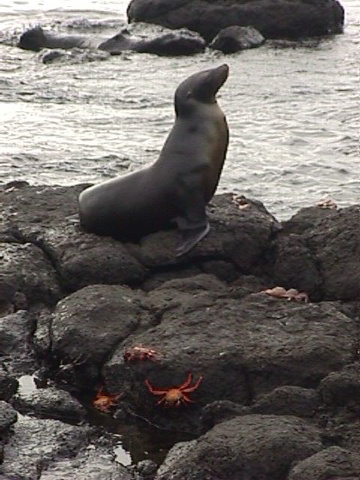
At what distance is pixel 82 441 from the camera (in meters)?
6.37

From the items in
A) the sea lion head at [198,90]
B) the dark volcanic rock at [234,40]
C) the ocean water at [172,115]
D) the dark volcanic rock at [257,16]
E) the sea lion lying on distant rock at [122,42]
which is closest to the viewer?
the sea lion head at [198,90]

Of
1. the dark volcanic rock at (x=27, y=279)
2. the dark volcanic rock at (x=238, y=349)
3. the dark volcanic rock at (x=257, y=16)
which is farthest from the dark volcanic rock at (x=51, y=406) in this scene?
the dark volcanic rock at (x=257, y=16)

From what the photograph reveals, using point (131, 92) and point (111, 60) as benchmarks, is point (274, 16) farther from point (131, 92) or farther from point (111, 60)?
point (131, 92)

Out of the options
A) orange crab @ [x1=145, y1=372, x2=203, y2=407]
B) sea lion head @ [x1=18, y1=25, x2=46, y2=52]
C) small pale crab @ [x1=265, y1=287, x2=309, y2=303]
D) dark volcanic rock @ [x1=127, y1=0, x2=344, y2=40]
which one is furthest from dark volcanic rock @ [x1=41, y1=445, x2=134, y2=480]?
dark volcanic rock @ [x1=127, y1=0, x2=344, y2=40]

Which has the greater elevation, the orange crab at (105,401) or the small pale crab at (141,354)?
the small pale crab at (141,354)

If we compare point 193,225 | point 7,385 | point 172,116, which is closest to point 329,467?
point 7,385

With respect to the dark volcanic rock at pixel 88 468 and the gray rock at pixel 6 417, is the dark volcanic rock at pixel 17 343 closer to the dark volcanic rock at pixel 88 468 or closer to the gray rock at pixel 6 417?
the gray rock at pixel 6 417

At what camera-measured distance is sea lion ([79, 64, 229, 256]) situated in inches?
335

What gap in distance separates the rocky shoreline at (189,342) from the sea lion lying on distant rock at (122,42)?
11986 millimetres

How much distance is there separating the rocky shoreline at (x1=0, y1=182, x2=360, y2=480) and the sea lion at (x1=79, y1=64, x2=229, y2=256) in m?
0.11

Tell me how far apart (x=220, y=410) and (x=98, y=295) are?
1.66 m

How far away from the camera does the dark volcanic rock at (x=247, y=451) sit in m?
5.46

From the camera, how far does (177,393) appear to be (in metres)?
6.56

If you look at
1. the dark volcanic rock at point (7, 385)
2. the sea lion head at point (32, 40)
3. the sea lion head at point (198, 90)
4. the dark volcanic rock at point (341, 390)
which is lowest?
the sea lion head at point (32, 40)
